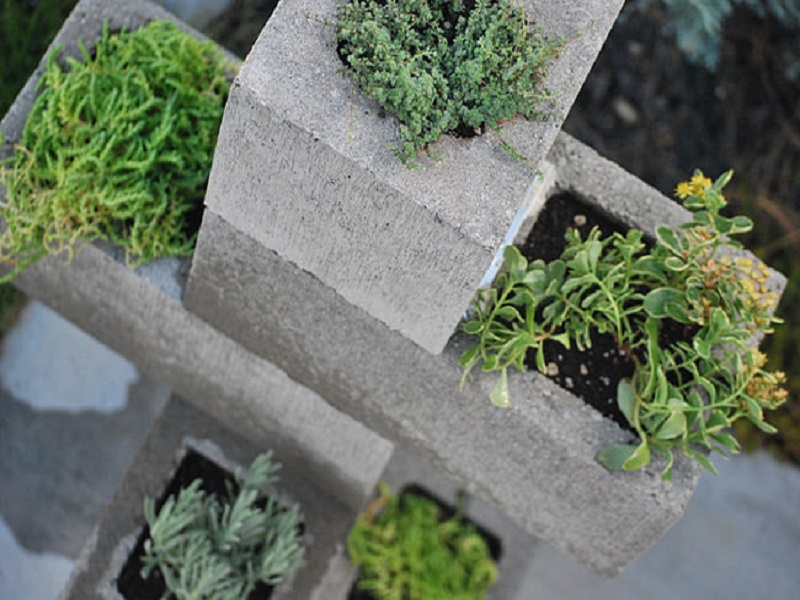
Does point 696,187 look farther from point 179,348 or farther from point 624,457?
point 179,348

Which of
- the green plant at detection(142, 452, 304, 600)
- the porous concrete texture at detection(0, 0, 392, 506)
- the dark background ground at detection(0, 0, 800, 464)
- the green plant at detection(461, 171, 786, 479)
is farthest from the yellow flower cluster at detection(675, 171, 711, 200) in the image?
the dark background ground at detection(0, 0, 800, 464)

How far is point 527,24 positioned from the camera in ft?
5.55

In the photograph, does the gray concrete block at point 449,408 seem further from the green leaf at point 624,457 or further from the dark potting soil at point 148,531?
the dark potting soil at point 148,531

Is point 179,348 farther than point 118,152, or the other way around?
point 179,348

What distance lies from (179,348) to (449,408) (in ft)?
2.87

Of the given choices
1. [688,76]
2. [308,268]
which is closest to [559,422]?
[308,268]

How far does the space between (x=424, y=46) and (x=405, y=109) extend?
0.52 feet

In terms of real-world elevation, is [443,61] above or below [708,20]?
below

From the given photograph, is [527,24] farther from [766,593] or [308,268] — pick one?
[766,593]

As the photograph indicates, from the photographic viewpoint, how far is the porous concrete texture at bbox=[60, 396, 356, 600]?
101 inches

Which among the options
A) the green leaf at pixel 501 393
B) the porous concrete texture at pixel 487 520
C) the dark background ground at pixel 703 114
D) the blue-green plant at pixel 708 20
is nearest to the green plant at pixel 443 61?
the green leaf at pixel 501 393

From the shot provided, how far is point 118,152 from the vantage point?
215 cm

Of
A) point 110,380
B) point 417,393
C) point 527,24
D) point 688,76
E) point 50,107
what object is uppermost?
point 688,76

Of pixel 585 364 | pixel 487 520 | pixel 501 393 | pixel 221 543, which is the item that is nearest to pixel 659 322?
pixel 585 364
